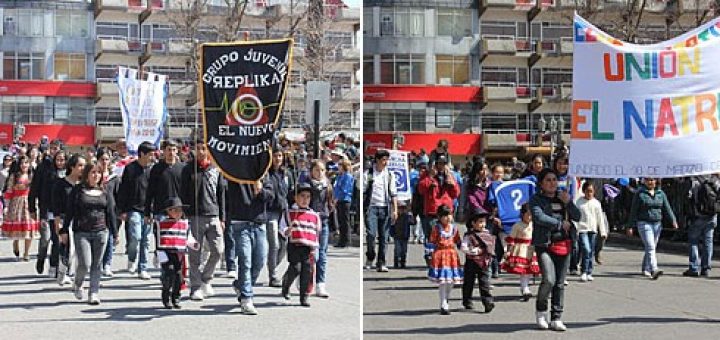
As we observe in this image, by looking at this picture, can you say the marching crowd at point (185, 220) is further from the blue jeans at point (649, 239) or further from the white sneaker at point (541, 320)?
the blue jeans at point (649, 239)

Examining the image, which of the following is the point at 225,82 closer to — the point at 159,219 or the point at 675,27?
the point at 159,219

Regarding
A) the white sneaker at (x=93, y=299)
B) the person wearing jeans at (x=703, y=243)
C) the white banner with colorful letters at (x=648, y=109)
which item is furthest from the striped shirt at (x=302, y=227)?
the person wearing jeans at (x=703, y=243)

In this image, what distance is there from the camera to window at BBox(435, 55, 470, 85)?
41.3m

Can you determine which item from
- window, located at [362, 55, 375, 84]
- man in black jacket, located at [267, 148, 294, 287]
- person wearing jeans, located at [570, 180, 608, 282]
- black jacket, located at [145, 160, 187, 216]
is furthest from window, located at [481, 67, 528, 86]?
black jacket, located at [145, 160, 187, 216]

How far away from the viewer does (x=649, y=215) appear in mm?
13578

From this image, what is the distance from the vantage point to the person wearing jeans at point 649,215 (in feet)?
44.4

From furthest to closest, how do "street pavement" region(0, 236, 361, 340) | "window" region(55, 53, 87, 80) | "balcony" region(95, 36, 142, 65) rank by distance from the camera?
"window" region(55, 53, 87, 80)
"balcony" region(95, 36, 142, 65)
"street pavement" region(0, 236, 361, 340)

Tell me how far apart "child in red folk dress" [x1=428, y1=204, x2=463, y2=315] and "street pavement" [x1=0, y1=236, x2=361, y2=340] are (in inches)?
30.5

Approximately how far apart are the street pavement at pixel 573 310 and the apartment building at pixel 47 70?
19656mm

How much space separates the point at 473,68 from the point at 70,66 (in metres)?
15.2

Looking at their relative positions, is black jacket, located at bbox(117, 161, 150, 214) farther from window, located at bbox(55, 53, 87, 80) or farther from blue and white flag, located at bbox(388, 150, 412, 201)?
window, located at bbox(55, 53, 87, 80)

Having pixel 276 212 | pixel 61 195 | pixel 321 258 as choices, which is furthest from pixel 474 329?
pixel 61 195

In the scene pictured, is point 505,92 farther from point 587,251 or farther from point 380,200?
point 587,251

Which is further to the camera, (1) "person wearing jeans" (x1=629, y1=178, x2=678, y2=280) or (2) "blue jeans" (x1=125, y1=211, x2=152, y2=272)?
(1) "person wearing jeans" (x1=629, y1=178, x2=678, y2=280)
